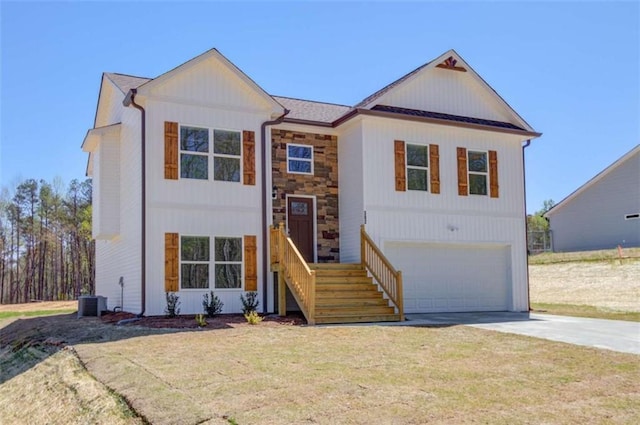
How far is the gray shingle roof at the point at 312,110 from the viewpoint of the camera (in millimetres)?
17469

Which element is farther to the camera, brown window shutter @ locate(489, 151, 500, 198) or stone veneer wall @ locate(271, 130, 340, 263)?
brown window shutter @ locate(489, 151, 500, 198)

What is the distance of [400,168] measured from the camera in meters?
16.8

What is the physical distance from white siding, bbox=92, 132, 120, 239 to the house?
3 cm

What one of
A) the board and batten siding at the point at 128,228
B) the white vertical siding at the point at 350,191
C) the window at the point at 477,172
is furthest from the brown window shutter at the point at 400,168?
the board and batten siding at the point at 128,228

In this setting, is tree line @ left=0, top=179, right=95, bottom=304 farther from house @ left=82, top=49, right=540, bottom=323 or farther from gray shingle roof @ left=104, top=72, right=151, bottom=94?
gray shingle roof @ left=104, top=72, right=151, bottom=94

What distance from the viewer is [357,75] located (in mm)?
18359

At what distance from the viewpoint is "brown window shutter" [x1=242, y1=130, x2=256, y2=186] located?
1559cm

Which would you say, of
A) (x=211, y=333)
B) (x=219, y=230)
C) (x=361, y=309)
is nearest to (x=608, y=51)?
(x=361, y=309)

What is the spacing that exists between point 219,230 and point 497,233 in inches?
325

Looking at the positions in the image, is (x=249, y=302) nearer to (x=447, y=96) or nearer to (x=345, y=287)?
(x=345, y=287)

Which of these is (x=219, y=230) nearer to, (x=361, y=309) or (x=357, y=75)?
(x=361, y=309)

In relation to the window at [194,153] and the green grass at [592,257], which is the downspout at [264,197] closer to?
the window at [194,153]

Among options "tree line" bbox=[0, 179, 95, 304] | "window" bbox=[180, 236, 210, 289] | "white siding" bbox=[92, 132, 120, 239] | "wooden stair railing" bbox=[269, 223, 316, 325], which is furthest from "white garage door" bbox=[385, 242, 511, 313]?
"tree line" bbox=[0, 179, 95, 304]

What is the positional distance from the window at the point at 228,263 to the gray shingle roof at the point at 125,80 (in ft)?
15.8
